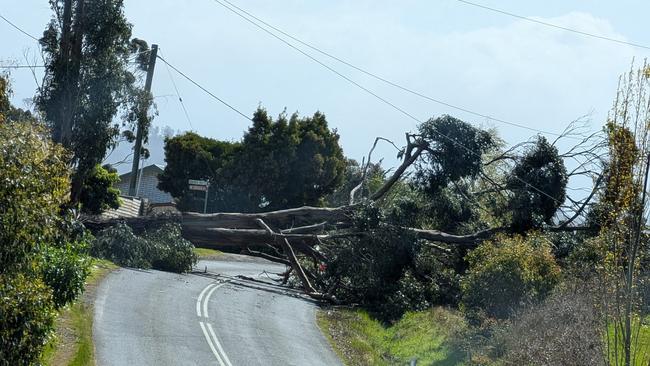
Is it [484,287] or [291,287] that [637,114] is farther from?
[291,287]

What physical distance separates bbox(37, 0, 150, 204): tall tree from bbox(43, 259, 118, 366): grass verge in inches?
342

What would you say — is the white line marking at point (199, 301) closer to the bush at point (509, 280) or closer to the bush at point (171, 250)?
the bush at point (171, 250)

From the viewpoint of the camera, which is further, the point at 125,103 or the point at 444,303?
the point at 125,103

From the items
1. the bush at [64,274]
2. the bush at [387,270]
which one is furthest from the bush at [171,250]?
the bush at [64,274]

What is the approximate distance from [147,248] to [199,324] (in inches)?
360

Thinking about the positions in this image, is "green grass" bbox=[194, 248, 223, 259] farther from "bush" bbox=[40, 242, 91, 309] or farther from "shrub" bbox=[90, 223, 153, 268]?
"bush" bbox=[40, 242, 91, 309]

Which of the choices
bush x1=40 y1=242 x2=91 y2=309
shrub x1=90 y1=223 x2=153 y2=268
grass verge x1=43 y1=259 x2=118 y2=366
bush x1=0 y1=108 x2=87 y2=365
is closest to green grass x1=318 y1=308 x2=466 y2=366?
grass verge x1=43 y1=259 x2=118 y2=366

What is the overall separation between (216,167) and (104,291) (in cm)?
3313

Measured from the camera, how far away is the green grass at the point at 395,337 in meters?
20.5

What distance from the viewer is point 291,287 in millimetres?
31219

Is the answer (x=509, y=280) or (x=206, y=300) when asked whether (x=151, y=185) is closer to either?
(x=206, y=300)

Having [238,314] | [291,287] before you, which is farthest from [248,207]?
[238,314]

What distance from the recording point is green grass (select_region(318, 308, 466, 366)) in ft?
67.2

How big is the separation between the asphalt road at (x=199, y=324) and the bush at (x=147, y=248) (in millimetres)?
1007
